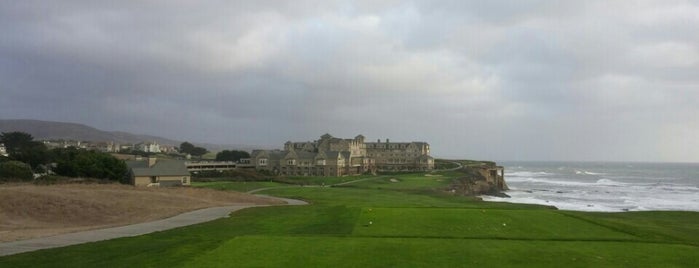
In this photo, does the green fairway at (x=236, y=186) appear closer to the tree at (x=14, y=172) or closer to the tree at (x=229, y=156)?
the tree at (x=14, y=172)

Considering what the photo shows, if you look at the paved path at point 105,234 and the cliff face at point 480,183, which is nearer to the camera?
the paved path at point 105,234

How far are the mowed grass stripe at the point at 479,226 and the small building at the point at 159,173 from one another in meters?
48.7

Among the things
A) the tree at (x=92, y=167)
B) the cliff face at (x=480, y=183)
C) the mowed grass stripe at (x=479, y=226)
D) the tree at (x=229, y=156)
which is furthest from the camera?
the tree at (x=229, y=156)

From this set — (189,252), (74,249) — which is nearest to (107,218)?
(74,249)

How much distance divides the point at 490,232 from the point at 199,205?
25.9 meters

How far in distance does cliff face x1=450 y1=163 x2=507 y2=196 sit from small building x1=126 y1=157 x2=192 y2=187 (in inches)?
1580

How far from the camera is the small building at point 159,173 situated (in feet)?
236

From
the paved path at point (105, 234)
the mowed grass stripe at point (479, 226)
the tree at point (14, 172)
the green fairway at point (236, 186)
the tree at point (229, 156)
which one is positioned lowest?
the green fairway at point (236, 186)

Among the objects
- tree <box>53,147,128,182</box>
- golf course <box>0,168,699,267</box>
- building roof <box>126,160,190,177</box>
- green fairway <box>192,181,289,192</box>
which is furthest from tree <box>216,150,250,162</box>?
golf course <box>0,168,699,267</box>

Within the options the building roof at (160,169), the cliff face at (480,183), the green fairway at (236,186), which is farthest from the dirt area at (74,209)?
the cliff face at (480,183)

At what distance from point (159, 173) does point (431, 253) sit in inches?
2481

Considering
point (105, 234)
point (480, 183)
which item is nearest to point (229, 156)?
point (480, 183)

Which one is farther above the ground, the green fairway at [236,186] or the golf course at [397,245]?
the golf course at [397,245]

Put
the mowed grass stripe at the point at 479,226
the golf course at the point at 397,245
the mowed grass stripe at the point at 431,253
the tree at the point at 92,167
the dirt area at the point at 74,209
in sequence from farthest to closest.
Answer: the tree at the point at 92,167 → the dirt area at the point at 74,209 → the mowed grass stripe at the point at 479,226 → the golf course at the point at 397,245 → the mowed grass stripe at the point at 431,253
